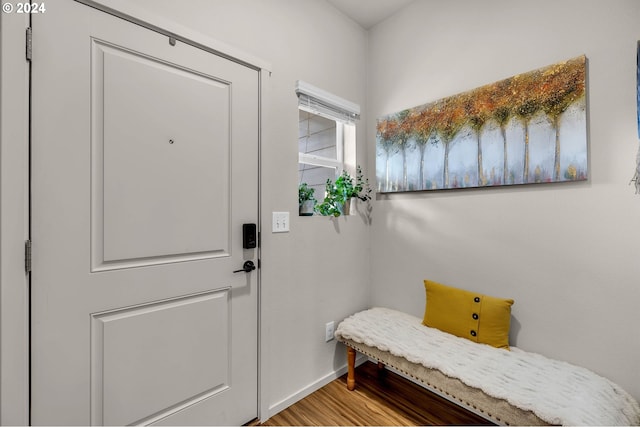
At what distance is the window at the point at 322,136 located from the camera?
2.03 meters

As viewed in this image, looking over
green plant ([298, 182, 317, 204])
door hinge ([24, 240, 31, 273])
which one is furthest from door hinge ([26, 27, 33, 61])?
green plant ([298, 182, 317, 204])

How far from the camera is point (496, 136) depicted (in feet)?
5.61

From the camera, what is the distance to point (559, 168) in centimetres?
151

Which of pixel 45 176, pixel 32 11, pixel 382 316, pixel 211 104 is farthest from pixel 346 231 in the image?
pixel 32 11

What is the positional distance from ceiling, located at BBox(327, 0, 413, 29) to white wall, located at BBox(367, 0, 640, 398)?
77 millimetres

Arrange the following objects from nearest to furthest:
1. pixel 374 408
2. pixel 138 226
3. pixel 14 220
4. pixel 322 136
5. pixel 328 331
→ pixel 14 220 → pixel 138 226 → pixel 374 408 → pixel 328 331 → pixel 322 136

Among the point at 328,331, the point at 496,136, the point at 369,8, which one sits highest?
the point at 369,8

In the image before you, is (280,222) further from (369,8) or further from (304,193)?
(369,8)

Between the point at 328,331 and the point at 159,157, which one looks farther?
the point at 328,331

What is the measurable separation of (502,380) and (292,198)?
1.43 metres

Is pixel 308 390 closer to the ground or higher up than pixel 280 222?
closer to the ground

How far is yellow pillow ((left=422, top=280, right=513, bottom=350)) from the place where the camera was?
1635 mm

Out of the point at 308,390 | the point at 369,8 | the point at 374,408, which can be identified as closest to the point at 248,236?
the point at 308,390

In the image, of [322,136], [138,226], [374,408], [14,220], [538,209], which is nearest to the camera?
[14,220]
